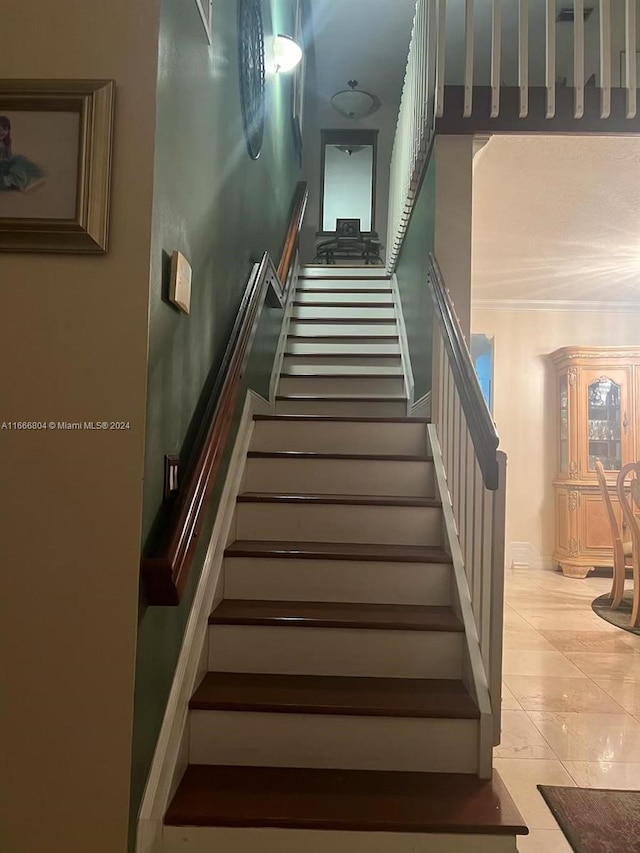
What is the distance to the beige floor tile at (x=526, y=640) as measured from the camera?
3.59 m

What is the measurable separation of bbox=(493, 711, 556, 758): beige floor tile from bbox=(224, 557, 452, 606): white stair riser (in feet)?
2.33

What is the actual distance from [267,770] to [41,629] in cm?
82

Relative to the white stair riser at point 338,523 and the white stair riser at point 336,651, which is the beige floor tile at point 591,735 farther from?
the white stair riser at point 338,523

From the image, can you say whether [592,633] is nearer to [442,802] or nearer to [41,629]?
[442,802]

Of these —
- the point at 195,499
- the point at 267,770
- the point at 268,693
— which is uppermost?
the point at 195,499

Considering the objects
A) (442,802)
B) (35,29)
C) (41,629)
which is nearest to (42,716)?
(41,629)

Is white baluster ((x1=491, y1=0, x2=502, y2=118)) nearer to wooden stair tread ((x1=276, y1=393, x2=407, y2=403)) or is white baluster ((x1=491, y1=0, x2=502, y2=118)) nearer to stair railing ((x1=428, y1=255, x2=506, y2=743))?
stair railing ((x1=428, y1=255, x2=506, y2=743))

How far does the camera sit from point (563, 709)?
2.74 metres

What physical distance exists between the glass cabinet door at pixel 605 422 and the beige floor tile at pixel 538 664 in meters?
3.07

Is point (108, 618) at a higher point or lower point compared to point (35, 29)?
lower

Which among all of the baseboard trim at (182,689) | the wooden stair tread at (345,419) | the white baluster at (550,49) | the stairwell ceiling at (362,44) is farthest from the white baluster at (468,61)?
the stairwell ceiling at (362,44)

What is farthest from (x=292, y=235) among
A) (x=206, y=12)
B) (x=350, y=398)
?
(x=206, y=12)

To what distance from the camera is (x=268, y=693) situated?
1825 mm

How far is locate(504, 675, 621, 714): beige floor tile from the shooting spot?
276cm
